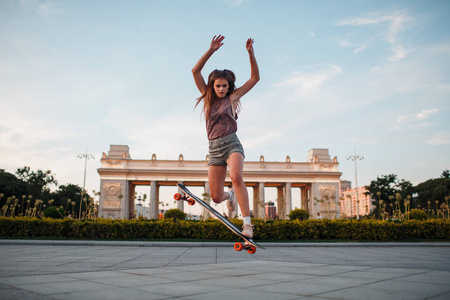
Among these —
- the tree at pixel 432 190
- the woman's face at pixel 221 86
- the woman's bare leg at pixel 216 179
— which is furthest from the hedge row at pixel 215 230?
the tree at pixel 432 190

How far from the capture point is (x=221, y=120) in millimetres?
4691

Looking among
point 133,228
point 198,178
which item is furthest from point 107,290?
point 198,178

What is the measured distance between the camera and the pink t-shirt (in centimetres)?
464

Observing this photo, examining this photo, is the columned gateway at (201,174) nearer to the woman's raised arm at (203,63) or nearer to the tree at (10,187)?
the tree at (10,187)

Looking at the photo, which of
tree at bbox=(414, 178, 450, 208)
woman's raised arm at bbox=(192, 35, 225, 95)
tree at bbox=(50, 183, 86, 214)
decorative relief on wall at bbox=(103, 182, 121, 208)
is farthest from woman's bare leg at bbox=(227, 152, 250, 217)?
tree at bbox=(50, 183, 86, 214)

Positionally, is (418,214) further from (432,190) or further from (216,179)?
(432,190)

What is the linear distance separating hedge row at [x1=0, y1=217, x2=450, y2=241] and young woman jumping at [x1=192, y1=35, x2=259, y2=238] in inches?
361

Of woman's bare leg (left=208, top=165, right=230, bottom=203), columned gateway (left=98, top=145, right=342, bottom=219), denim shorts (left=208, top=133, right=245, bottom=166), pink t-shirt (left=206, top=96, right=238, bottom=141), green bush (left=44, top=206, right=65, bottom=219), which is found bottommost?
green bush (left=44, top=206, right=65, bottom=219)

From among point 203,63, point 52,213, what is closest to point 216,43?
point 203,63

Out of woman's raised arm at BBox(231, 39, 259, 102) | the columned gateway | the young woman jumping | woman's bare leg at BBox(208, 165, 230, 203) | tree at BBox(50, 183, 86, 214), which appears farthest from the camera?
tree at BBox(50, 183, 86, 214)

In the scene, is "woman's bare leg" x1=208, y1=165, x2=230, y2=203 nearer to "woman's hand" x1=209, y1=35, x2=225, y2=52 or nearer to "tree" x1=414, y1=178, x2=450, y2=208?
"woman's hand" x1=209, y1=35, x2=225, y2=52

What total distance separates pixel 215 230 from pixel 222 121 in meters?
9.47

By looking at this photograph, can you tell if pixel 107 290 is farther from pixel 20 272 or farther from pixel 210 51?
pixel 210 51

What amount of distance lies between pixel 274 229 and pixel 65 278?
10.9m
